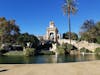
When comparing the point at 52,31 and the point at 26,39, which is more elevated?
the point at 52,31

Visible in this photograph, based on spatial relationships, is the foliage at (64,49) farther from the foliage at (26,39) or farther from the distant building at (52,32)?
the distant building at (52,32)

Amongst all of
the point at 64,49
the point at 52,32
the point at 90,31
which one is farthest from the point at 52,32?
the point at 64,49

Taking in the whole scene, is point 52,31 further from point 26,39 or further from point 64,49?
point 64,49

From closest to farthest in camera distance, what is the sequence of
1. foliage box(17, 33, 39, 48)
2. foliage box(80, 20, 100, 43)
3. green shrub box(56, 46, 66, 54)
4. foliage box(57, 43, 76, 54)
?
→ green shrub box(56, 46, 66, 54), foliage box(57, 43, 76, 54), foliage box(17, 33, 39, 48), foliage box(80, 20, 100, 43)

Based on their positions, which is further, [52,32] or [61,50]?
[52,32]

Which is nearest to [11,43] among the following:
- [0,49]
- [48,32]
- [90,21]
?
[0,49]

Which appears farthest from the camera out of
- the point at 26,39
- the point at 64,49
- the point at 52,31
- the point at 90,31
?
the point at 52,31

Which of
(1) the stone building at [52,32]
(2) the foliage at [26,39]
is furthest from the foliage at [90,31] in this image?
(2) the foliage at [26,39]

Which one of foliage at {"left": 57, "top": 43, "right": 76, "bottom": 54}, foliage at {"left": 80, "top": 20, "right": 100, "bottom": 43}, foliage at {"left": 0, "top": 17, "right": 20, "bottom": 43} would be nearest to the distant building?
foliage at {"left": 80, "top": 20, "right": 100, "bottom": 43}

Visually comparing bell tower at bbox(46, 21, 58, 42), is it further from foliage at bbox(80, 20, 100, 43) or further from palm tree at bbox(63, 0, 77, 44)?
palm tree at bbox(63, 0, 77, 44)

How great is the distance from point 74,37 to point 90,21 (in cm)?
2088

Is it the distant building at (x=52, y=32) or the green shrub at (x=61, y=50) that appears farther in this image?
the distant building at (x=52, y=32)

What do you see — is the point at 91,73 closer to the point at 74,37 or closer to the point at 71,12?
the point at 71,12

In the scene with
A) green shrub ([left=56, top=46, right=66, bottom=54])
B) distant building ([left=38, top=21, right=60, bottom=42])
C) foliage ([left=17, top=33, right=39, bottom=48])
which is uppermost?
distant building ([left=38, top=21, right=60, bottom=42])
